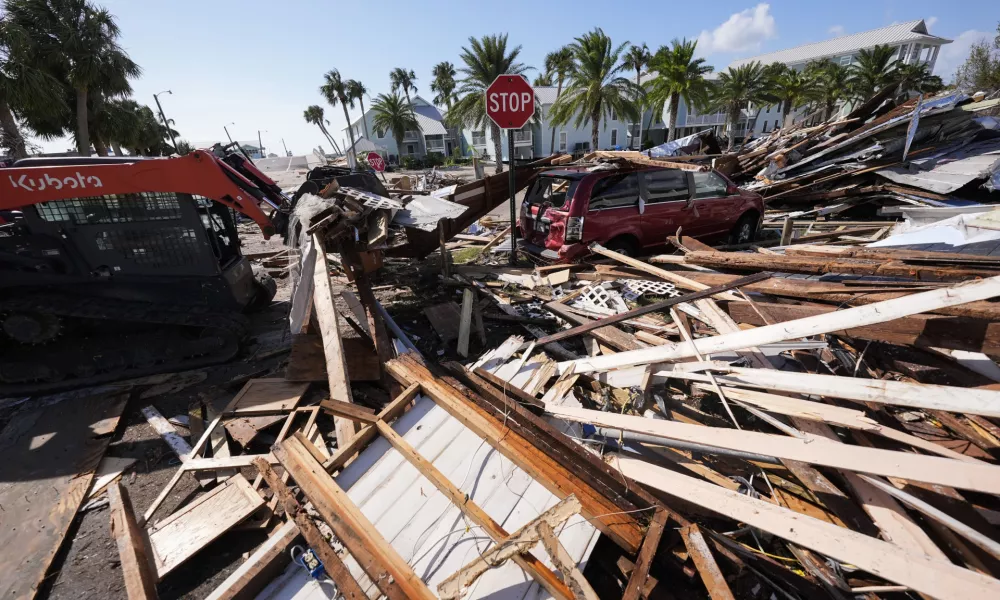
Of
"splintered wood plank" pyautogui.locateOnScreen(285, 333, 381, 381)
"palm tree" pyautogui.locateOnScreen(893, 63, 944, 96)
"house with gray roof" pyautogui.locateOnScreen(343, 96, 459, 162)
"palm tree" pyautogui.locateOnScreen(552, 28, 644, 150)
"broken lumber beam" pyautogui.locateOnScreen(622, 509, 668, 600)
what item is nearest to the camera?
"broken lumber beam" pyautogui.locateOnScreen(622, 509, 668, 600)

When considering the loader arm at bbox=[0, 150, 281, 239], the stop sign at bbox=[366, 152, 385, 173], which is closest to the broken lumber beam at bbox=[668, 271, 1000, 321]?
the loader arm at bbox=[0, 150, 281, 239]

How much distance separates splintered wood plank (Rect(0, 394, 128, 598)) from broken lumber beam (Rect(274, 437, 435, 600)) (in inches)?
87.3

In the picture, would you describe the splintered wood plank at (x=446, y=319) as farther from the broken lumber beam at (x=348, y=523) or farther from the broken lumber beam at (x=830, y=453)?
the broken lumber beam at (x=348, y=523)

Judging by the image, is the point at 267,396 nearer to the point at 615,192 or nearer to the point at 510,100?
the point at 615,192

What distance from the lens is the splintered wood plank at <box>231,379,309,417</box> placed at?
391cm

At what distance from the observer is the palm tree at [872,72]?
31.0m

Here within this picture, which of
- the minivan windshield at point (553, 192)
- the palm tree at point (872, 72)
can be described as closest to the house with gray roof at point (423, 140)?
the palm tree at point (872, 72)

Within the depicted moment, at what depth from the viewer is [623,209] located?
6.49 m

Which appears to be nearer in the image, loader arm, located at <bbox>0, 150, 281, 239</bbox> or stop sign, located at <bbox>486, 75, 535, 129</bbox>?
loader arm, located at <bbox>0, 150, 281, 239</bbox>

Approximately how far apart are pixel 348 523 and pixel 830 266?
5.34 m

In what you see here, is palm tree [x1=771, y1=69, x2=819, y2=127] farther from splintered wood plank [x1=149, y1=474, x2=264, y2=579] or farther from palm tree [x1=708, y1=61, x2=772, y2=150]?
splintered wood plank [x1=149, y1=474, x2=264, y2=579]

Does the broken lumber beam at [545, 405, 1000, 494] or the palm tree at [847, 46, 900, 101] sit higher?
the palm tree at [847, 46, 900, 101]

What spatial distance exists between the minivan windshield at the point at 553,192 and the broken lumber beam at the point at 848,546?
4.75 m

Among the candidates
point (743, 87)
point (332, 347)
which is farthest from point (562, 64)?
point (332, 347)
